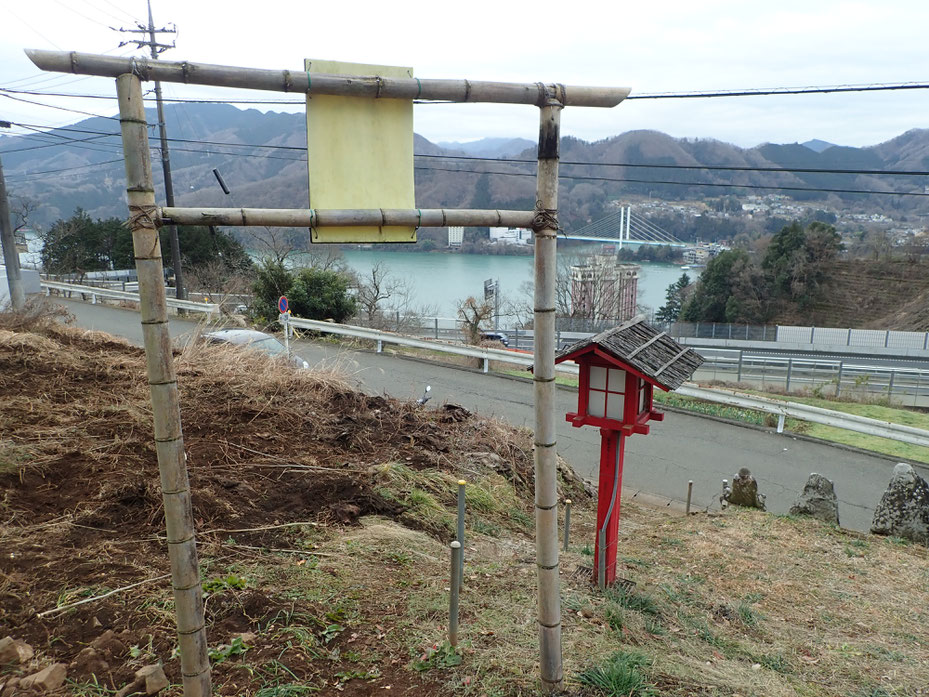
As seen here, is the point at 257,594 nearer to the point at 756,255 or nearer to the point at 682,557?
the point at 682,557

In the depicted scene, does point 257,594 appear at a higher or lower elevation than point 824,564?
higher

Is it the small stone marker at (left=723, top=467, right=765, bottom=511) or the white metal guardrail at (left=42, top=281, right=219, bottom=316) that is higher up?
the white metal guardrail at (left=42, top=281, right=219, bottom=316)

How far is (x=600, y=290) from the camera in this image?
44750 mm

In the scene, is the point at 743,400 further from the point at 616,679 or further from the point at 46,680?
the point at 46,680

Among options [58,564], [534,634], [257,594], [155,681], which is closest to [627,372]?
[534,634]

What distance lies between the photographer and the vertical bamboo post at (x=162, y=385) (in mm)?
2637

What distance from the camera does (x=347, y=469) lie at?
667 cm

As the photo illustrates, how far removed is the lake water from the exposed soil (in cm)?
3875

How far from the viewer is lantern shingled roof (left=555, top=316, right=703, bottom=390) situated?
5.29 meters

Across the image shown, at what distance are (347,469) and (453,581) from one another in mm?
3081

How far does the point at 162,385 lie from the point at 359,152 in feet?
4.45

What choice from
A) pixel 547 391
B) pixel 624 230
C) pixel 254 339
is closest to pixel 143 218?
pixel 547 391

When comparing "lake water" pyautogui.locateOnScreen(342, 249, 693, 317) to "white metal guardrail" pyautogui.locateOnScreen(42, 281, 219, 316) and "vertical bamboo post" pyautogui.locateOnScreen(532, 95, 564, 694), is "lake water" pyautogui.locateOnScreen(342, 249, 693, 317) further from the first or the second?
"vertical bamboo post" pyautogui.locateOnScreen(532, 95, 564, 694)

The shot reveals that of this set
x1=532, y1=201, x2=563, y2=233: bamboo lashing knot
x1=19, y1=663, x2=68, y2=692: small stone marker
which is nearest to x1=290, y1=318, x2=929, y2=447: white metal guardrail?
x1=532, y1=201, x2=563, y2=233: bamboo lashing knot
